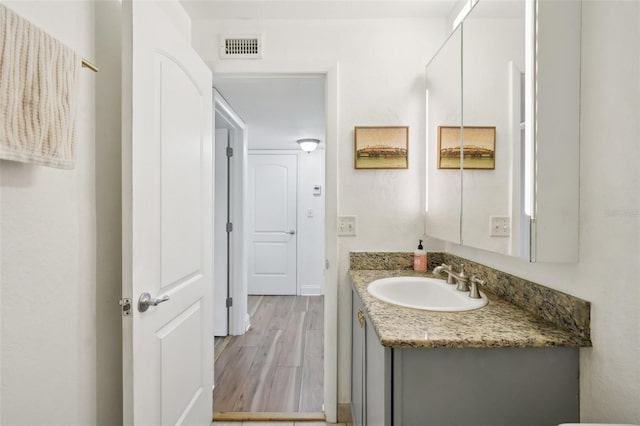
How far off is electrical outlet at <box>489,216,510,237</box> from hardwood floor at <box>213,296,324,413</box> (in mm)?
1513

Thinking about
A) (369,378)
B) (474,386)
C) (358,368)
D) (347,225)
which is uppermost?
(347,225)

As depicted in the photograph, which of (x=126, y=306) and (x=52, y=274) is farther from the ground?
(x=52, y=274)

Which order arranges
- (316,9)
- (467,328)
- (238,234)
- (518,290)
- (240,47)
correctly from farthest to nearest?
1. (238,234)
2. (240,47)
3. (316,9)
4. (518,290)
5. (467,328)

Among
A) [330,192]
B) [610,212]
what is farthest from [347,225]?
[610,212]

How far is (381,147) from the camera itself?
1.89 meters

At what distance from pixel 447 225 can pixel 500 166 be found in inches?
18.5

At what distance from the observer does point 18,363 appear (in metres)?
0.83

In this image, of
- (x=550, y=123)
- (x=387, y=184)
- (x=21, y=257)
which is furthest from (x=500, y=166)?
(x=21, y=257)

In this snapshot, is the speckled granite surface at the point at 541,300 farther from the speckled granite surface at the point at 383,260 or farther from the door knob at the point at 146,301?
the door knob at the point at 146,301

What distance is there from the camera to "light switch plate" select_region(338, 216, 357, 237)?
1.90 meters

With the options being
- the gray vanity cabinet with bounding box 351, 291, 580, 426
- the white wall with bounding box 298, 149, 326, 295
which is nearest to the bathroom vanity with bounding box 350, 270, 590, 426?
the gray vanity cabinet with bounding box 351, 291, 580, 426

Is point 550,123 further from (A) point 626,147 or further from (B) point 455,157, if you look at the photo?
(B) point 455,157

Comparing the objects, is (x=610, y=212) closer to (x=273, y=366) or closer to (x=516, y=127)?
(x=516, y=127)

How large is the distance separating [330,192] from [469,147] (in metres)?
0.78
